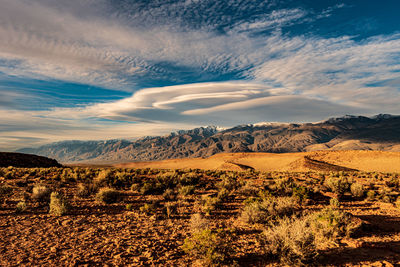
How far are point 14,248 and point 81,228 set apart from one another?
2.23 m

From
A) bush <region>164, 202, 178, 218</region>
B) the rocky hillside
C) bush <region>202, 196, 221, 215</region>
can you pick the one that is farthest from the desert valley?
the rocky hillside

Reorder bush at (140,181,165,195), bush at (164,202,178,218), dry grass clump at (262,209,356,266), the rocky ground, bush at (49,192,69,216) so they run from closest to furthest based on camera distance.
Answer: dry grass clump at (262,209,356,266) < the rocky ground < bush at (49,192,69,216) < bush at (164,202,178,218) < bush at (140,181,165,195)

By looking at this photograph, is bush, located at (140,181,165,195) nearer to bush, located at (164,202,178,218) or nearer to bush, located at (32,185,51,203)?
bush, located at (164,202,178,218)

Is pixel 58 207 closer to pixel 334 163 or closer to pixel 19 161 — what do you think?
pixel 19 161

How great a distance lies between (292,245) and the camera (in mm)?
6035

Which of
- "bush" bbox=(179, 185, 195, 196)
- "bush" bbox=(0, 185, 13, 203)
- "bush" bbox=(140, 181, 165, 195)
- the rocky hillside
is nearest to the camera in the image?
"bush" bbox=(0, 185, 13, 203)

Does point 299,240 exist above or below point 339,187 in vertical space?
above

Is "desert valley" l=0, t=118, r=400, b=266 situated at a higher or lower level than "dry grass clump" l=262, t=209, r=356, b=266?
lower

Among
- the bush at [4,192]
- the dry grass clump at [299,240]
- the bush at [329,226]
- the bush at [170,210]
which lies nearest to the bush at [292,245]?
the dry grass clump at [299,240]

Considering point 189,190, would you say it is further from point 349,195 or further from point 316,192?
point 349,195

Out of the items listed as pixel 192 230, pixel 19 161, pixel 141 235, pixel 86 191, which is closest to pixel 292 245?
pixel 192 230

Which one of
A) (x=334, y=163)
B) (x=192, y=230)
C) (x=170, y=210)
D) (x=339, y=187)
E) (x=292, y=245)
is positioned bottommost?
(x=334, y=163)

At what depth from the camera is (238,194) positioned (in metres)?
15.4

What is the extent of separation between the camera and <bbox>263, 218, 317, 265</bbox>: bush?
5938mm
